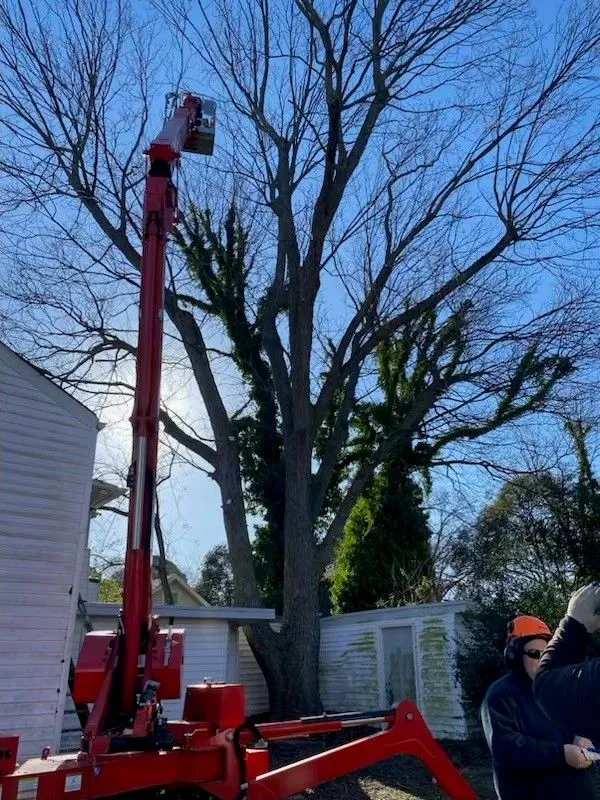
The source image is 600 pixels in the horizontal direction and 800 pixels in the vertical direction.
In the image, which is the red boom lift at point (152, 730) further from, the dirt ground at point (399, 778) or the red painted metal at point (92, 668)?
the dirt ground at point (399, 778)

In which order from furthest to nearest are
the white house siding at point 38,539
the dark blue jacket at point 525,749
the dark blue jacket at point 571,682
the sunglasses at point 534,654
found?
the white house siding at point 38,539, the sunglasses at point 534,654, the dark blue jacket at point 525,749, the dark blue jacket at point 571,682

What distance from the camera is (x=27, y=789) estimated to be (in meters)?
4.95

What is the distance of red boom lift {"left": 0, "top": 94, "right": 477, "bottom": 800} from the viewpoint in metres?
5.22

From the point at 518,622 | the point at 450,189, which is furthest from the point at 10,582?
the point at 450,189

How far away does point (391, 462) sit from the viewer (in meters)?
18.8

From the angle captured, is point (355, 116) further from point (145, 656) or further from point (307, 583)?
point (145, 656)

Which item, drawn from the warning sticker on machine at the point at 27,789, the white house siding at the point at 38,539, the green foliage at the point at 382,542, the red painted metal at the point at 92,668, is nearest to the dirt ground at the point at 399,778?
the white house siding at the point at 38,539

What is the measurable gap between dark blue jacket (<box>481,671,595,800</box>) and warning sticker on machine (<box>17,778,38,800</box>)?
108 inches

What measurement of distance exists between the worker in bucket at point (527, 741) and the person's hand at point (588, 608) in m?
1.07

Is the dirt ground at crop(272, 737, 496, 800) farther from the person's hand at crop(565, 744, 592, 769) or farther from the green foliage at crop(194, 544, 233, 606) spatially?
the green foliage at crop(194, 544, 233, 606)

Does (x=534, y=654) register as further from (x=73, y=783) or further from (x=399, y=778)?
(x=399, y=778)

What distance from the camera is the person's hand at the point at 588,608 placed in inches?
106

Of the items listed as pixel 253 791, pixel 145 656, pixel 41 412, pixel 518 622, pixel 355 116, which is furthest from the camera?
pixel 355 116

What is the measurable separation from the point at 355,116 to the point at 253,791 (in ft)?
41.2
